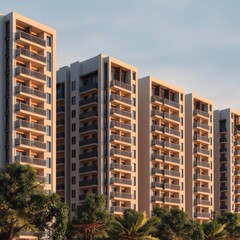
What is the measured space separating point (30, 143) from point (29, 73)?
965 cm

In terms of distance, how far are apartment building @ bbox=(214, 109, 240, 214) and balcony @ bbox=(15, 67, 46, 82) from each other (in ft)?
191

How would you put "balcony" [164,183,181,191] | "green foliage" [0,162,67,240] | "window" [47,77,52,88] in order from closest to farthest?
"green foliage" [0,162,67,240] → "window" [47,77,52,88] → "balcony" [164,183,181,191]

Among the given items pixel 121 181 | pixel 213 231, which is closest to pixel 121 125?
pixel 121 181

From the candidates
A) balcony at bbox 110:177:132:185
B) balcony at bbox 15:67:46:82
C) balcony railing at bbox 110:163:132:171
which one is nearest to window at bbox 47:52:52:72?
balcony at bbox 15:67:46:82

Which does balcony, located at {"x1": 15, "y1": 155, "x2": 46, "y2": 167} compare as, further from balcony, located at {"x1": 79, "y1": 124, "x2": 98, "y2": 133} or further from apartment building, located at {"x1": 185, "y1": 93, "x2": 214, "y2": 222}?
apartment building, located at {"x1": 185, "y1": 93, "x2": 214, "y2": 222}

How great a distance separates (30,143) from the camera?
77.8 meters

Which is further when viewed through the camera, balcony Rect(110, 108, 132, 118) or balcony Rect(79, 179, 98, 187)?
balcony Rect(110, 108, 132, 118)

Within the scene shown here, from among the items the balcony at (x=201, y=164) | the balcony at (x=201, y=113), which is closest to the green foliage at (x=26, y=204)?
the balcony at (x=201, y=164)

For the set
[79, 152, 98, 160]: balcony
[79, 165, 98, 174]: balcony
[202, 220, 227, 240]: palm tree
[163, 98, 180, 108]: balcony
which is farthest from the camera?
[163, 98, 180, 108]: balcony

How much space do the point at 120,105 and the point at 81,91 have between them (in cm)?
700

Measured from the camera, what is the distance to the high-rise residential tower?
7638cm

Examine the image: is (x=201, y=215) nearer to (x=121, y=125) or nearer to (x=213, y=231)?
(x=121, y=125)

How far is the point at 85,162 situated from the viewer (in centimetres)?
9525

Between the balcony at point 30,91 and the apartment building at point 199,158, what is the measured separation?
41.3 metres
